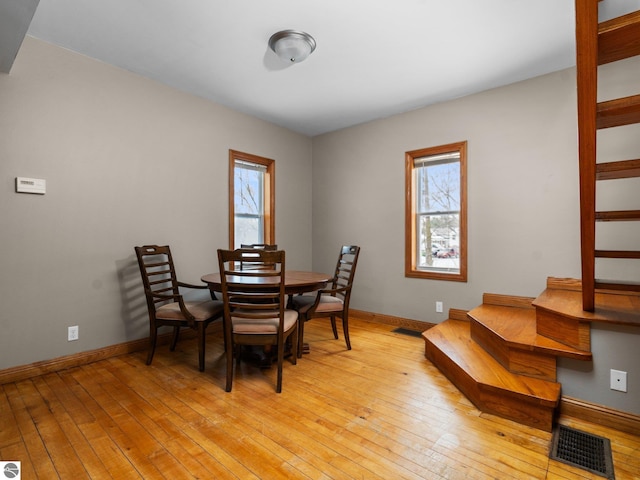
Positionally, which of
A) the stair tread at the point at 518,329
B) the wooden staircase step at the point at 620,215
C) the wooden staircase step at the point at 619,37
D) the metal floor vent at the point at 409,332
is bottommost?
the metal floor vent at the point at 409,332

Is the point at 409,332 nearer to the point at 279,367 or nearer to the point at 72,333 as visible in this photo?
the point at 279,367

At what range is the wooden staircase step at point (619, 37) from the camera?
1.33 m

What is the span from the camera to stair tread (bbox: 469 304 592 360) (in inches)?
81.7

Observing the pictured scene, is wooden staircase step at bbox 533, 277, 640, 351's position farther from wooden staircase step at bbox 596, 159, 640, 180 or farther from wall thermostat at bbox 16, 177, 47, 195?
wall thermostat at bbox 16, 177, 47, 195

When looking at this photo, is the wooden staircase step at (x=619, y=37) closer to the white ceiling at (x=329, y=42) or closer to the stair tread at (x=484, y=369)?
the white ceiling at (x=329, y=42)

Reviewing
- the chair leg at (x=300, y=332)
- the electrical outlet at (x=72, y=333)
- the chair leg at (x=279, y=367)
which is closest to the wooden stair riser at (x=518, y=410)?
the chair leg at (x=279, y=367)

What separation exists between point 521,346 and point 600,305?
72 cm

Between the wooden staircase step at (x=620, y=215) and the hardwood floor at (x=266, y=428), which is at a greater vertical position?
the wooden staircase step at (x=620, y=215)

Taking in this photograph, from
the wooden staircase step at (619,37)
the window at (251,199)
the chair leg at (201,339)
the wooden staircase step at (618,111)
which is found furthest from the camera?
the window at (251,199)

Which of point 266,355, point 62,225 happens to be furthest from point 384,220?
point 62,225

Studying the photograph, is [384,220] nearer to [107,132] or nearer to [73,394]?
[107,132]

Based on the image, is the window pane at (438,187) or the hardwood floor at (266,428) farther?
the window pane at (438,187)

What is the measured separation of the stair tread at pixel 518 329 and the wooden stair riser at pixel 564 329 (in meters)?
0.03

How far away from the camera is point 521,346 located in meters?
2.19
